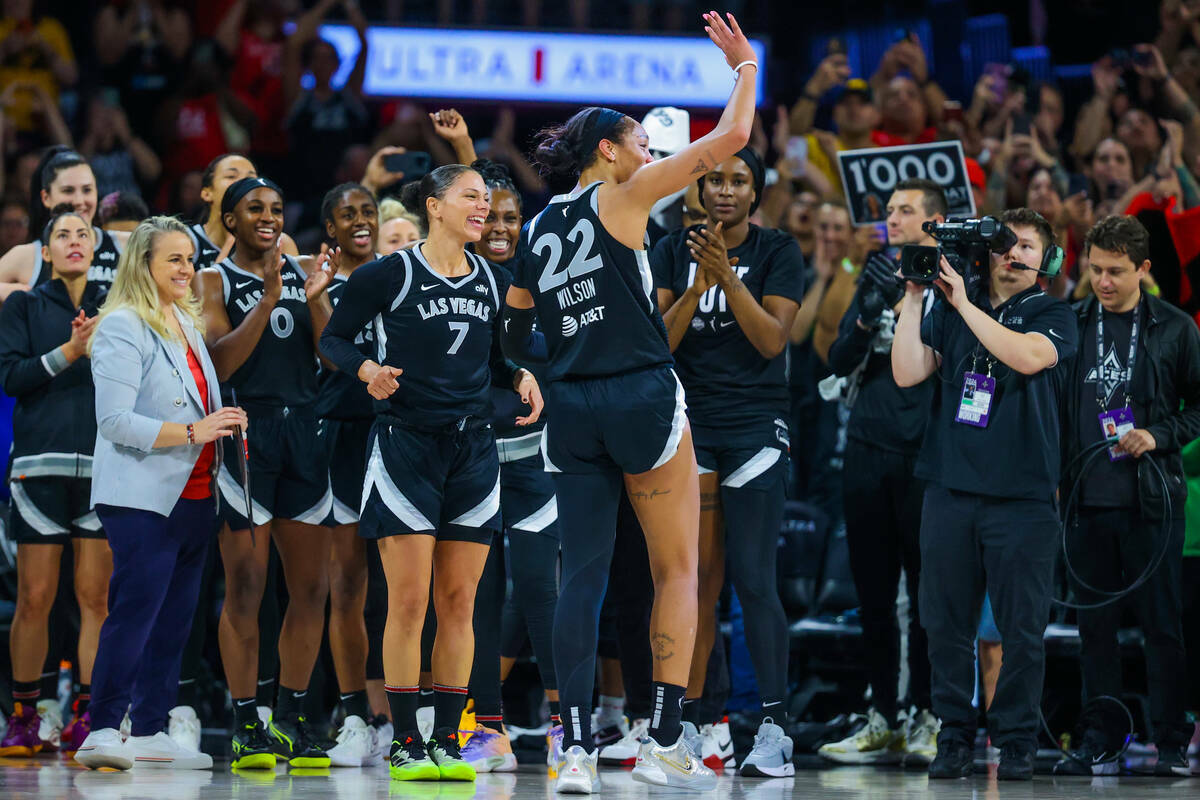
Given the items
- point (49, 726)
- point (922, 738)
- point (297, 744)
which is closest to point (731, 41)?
point (922, 738)

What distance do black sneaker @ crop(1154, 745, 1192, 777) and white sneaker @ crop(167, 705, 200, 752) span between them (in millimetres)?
3936

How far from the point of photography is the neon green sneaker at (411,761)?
200 inches

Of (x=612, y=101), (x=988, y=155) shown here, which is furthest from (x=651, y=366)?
(x=612, y=101)

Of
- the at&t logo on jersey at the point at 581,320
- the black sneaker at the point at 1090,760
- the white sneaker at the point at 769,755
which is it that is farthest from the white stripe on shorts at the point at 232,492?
the black sneaker at the point at 1090,760

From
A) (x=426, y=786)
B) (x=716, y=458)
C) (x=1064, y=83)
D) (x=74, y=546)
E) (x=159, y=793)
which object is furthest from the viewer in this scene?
(x=1064, y=83)

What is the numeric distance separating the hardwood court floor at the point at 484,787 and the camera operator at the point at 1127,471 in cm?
43

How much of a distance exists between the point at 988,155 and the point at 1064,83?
9.69ft

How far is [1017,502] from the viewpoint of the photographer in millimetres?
5555

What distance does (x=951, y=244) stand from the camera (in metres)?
5.70

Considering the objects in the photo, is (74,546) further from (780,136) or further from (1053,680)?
(780,136)

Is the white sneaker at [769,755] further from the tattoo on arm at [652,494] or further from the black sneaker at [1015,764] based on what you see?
the tattoo on arm at [652,494]

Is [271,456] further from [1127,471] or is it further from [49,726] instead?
[1127,471]

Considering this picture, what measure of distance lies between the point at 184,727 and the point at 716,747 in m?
2.20

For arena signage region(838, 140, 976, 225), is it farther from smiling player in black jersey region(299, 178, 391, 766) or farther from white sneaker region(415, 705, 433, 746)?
white sneaker region(415, 705, 433, 746)
